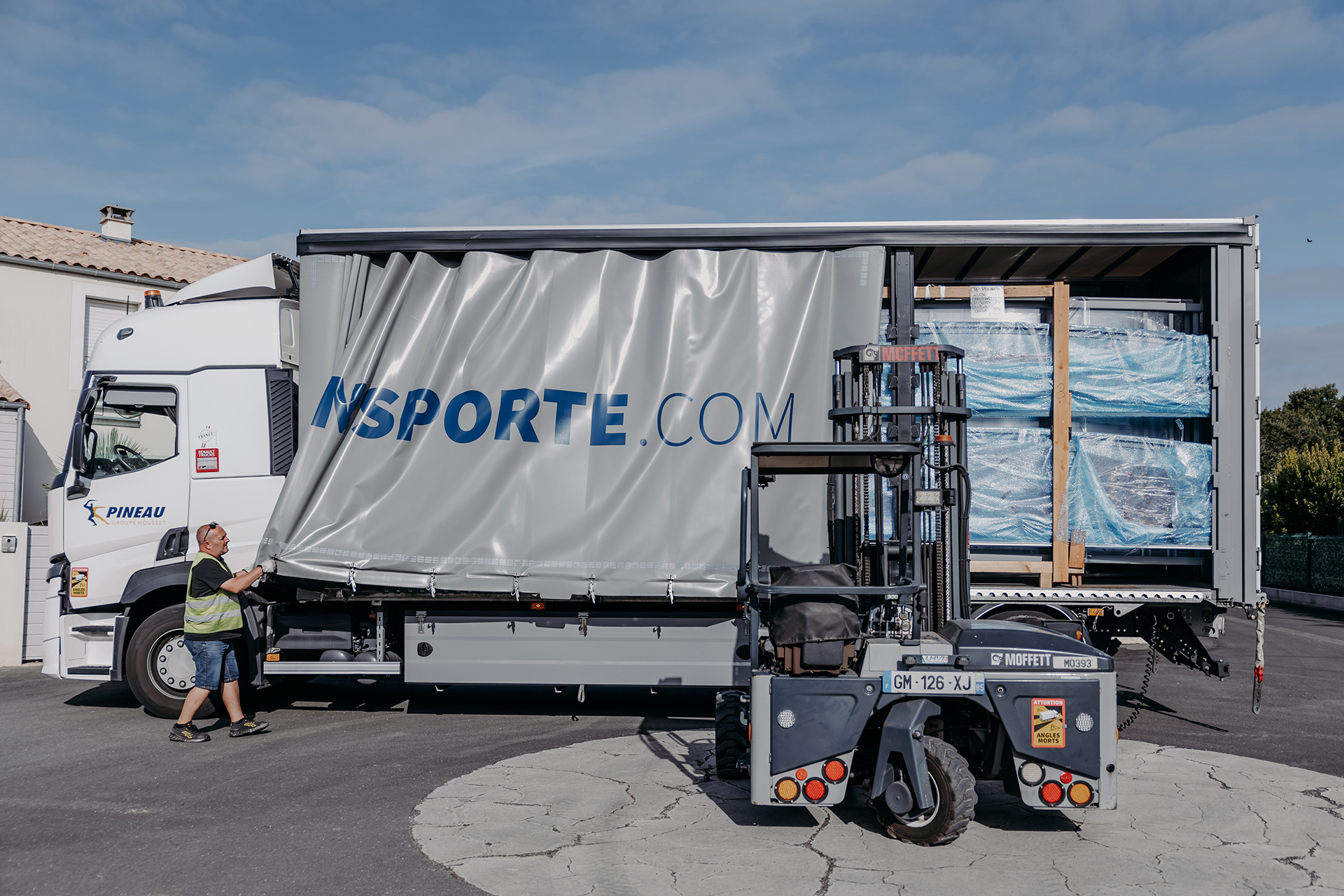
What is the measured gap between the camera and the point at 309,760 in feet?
22.5

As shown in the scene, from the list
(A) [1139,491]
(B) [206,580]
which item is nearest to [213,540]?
(B) [206,580]

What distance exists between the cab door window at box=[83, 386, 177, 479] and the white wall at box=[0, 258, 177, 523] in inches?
404

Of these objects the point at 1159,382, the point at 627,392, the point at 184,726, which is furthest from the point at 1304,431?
the point at 184,726

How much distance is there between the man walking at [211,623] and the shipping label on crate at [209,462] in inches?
25.3

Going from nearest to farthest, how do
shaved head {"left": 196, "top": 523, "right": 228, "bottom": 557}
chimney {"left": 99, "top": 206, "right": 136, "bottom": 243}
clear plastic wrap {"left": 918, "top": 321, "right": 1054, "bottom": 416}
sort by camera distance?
1. shaved head {"left": 196, "top": 523, "right": 228, "bottom": 557}
2. clear plastic wrap {"left": 918, "top": 321, "right": 1054, "bottom": 416}
3. chimney {"left": 99, "top": 206, "right": 136, "bottom": 243}

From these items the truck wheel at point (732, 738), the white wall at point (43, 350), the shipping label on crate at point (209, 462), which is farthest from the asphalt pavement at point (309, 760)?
the white wall at point (43, 350)

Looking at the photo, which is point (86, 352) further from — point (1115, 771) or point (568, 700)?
point (1115, 771)

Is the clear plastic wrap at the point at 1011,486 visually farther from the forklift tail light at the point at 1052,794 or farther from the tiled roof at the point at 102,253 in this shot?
the tiled roof at the point at 102,253

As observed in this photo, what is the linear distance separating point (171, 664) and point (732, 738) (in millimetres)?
4940

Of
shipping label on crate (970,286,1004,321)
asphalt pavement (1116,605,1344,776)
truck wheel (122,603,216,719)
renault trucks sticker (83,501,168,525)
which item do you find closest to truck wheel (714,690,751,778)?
asphalt pavement (1116,605,1344,776)

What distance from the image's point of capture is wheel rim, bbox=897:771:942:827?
4.90m

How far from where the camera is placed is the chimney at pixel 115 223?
20.4 metres

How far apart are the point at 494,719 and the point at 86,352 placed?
1368 cm

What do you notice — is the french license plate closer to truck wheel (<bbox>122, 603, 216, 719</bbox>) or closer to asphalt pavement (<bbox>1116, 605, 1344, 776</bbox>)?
asphalt pavement (<bbox>1116, 605, 1344, 776</bbox>)
